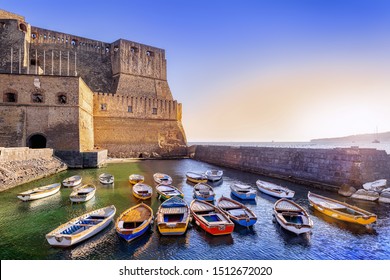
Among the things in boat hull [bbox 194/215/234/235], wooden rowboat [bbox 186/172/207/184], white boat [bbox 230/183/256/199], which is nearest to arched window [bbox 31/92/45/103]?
wooden rowboat [bbox 186/172/207/184]

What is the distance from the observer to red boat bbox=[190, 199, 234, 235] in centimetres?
822

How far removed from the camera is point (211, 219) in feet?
30.7

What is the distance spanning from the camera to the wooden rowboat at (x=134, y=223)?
7.57m

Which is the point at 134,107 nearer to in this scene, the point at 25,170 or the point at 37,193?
the point at 25,170

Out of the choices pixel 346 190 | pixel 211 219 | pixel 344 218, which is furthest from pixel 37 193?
pixel 346 190

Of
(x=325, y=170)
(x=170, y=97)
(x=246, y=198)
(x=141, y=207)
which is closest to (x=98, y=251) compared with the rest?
(x=141, y=207)

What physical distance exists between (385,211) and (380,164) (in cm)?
527

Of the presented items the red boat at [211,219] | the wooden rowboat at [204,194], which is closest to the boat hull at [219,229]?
the red boat at [211,219]

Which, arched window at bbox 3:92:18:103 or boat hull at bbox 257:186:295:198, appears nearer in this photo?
boat hull at bbox 257:186:295:198

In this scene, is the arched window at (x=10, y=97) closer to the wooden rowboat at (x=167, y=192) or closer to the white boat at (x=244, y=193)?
the wooden rowboat at (x=167, y=192)

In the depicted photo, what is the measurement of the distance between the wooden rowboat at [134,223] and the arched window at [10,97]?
73.3 ft

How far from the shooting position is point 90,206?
11.7 meters

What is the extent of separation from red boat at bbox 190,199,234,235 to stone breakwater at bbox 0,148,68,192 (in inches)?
491

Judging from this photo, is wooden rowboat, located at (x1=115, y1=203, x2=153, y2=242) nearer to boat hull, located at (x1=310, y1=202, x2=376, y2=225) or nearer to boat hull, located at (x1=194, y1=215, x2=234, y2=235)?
boat hull, located at (x1=194, y1=215, x2=234, y2=235)
